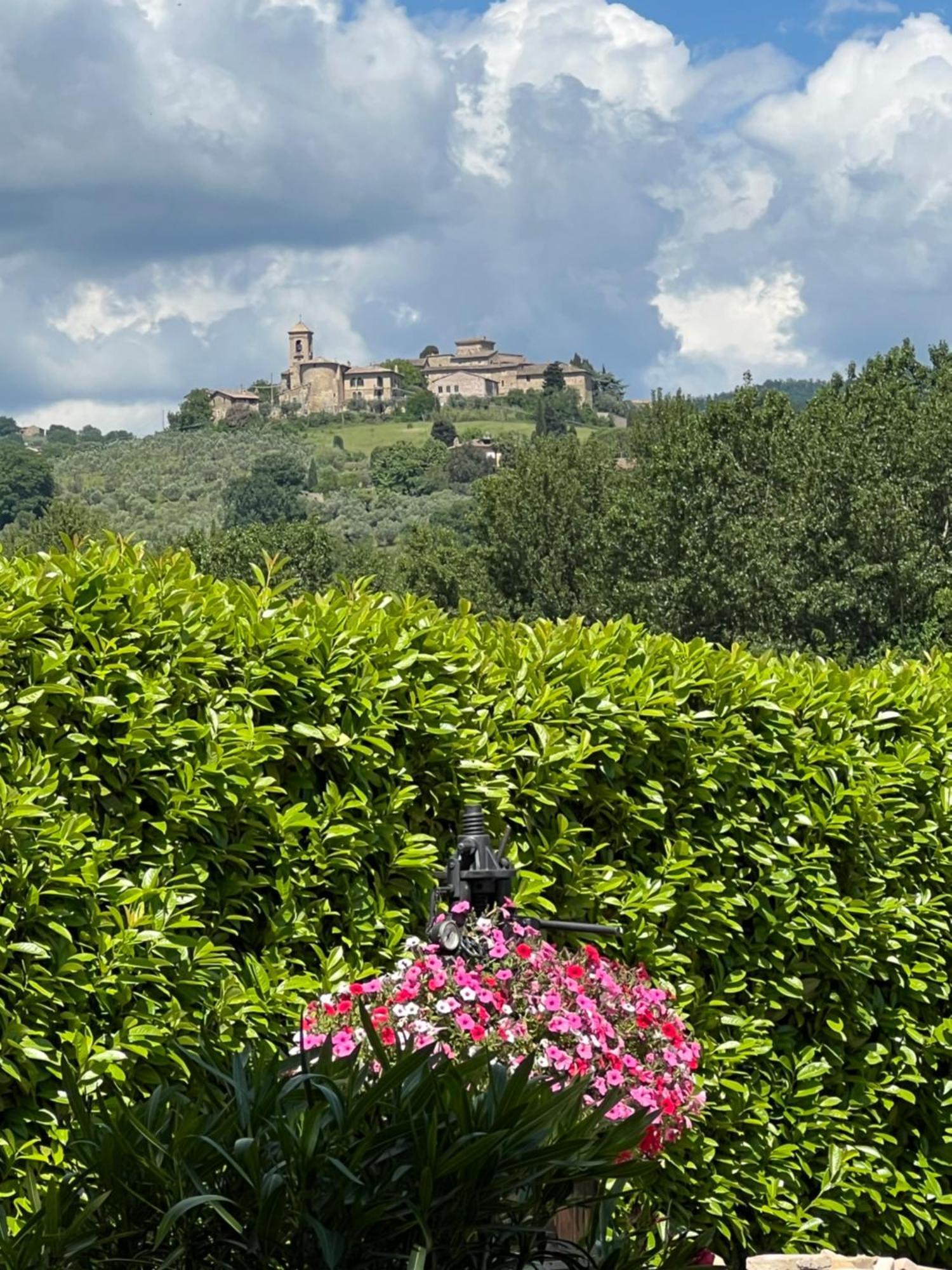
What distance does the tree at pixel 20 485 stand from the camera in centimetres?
8438

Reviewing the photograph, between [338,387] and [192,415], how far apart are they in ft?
92.3

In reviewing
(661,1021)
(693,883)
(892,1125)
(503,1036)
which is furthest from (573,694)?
(892,1125)

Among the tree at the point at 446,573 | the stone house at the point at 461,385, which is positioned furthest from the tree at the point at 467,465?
the tree at the point at 446,573

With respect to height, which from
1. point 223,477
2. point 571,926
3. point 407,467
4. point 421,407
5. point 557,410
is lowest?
point 571,926

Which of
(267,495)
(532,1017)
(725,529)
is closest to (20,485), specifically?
(267,495)

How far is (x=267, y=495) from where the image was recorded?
9338cm

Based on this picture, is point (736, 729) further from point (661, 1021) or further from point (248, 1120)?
point (248, 1120)

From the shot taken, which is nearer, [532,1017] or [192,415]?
[532,1017]

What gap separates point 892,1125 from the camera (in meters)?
6.67

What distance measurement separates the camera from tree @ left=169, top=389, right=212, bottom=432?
128m

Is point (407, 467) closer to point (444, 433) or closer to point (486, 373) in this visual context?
point (444, 433)

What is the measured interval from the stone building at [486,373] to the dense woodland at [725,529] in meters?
91.0

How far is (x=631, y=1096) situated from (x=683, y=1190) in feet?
5.39

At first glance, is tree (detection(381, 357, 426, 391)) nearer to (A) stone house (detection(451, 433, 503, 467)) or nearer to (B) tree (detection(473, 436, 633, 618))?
(A) stone house (detection(451, 433, 503, 467))
